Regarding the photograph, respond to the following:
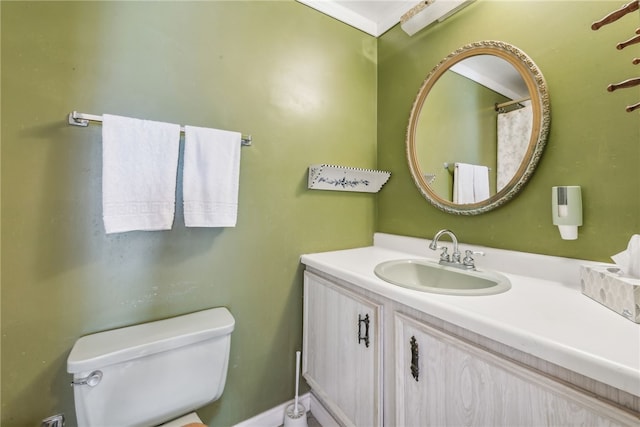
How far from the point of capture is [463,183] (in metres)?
1.24

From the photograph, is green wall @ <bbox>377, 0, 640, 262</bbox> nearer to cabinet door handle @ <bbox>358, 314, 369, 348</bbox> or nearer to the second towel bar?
cabinet door handle @ <bbox>358, 314, 369, 348</bbox>

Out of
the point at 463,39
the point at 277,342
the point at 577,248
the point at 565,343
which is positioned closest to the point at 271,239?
the point at 277,342

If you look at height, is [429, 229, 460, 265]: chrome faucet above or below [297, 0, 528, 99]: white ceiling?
below

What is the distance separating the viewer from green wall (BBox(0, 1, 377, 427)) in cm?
87

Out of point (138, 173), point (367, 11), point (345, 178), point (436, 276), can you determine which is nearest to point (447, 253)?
point (436, 276)

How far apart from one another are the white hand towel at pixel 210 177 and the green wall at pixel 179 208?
107 mm

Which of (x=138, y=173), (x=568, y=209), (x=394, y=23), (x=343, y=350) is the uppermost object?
(x=394, y=23)

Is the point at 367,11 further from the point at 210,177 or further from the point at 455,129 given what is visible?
→ the point at 210,177

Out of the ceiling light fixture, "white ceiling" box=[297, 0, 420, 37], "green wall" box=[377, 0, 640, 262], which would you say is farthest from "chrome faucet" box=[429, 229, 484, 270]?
"white ceiling" box=[297, 0, 420, 37]

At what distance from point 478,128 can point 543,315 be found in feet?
2.78

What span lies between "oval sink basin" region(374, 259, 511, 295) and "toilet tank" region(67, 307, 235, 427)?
73cm

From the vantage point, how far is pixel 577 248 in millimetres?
922

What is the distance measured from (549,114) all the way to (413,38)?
34.9 inches

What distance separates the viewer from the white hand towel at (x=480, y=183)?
115 cm
